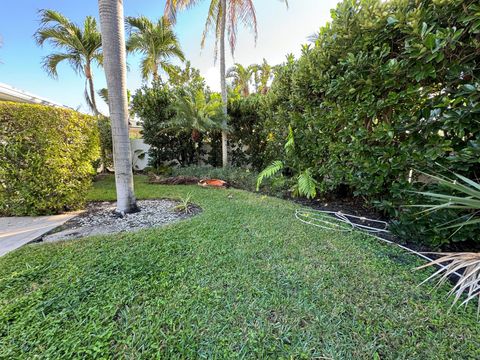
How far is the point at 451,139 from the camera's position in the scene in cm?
203

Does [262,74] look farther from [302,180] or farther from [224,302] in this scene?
[224,302]

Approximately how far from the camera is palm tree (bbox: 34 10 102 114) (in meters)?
8.41

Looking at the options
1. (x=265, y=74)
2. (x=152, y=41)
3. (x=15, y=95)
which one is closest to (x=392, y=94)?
(x=15, y=95)

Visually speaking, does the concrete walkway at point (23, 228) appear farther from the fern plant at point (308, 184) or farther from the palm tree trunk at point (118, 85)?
the fern plant at point (308, 184)

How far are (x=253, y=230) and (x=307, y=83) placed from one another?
313cm

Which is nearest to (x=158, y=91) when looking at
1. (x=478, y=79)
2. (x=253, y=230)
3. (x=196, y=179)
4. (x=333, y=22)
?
(x=196, y=179)

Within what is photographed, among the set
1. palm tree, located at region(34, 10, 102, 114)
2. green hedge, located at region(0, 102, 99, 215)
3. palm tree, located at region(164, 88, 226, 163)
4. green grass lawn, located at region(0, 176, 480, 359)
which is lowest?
green grass lawn, located at region(0, 176, 480, 359)

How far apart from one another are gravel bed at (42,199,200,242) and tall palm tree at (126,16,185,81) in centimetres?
Result: 804

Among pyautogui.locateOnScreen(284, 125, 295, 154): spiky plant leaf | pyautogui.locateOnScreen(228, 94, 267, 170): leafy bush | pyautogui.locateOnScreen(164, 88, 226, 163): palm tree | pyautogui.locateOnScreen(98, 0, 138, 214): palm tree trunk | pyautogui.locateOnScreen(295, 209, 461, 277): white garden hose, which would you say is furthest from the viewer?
pyautogui.locateOnScreen(228, 94, 267, 170): leafy bush

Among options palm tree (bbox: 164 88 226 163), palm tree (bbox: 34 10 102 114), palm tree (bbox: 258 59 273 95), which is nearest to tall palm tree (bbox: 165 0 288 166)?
palm tree (bbox: 164 88 226 163)

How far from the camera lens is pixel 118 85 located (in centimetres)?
311

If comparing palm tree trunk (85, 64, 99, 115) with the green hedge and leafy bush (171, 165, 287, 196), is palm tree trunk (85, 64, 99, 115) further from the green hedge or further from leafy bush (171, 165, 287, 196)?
the green hedge

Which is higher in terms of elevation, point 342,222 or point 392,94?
point 392,94

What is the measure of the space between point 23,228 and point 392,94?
17.8 feet
